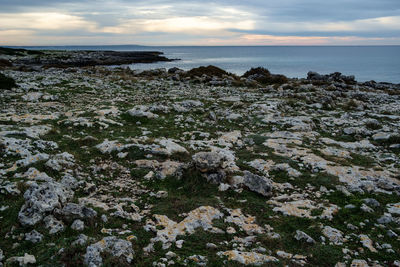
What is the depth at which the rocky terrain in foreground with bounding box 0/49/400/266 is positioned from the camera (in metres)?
5.95

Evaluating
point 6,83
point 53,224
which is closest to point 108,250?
point 53,224

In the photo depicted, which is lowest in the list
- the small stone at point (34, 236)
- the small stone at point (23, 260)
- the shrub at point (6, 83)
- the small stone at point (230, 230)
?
the small stone at point (230, 230)

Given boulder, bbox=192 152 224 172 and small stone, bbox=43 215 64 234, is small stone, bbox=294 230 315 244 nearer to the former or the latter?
boulder, bbox=192 152 224 172

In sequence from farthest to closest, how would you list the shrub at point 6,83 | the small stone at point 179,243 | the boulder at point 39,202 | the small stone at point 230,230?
the shrub at point 6,83 → the small stone at point 230,230 → the boulder at point 39,202 → the small stone at point 179,243

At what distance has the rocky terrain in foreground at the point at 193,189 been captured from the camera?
5.95 m

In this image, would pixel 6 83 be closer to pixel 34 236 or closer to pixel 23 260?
pixel 34 236

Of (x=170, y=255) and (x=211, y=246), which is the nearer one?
(x=170, y=255)

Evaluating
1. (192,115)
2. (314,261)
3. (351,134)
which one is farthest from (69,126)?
(351,134)

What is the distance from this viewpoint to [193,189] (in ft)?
29.0

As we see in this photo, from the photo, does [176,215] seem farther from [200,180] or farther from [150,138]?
[150,138]

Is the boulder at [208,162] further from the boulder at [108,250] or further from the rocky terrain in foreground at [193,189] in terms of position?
the boulder at [108,250]

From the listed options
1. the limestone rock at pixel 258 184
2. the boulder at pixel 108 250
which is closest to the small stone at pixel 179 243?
the boulder at pixel 108 250

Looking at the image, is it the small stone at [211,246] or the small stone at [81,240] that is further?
the small stone at [211,246]

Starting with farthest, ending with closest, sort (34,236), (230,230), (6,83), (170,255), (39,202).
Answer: (6,83)
(230,230)
(39,202)
(34,236)
(170,255)
